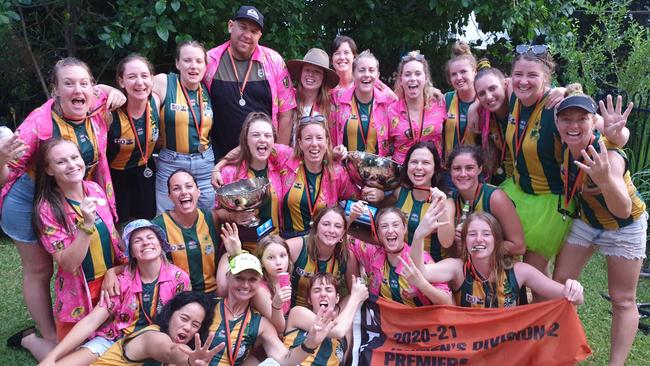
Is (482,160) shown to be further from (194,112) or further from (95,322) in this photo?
(95,322)

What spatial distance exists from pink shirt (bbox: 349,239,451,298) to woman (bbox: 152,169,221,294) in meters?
1.07

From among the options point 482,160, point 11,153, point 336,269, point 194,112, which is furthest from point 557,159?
point 11,153

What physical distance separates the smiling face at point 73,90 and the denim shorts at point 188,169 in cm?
87

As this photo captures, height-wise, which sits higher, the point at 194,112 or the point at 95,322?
the point at 194,112

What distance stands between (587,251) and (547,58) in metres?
1.43

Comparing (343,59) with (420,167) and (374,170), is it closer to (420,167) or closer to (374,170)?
(374,170)

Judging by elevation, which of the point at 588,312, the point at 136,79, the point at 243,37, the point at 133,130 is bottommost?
the point at 588,312

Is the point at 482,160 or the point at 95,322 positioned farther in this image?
the point at 482,160

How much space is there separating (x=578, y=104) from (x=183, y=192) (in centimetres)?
279

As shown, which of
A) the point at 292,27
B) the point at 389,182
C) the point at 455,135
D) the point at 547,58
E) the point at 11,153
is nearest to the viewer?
the point at 11,153

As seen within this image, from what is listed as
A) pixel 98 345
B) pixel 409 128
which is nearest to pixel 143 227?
pixel 98 345

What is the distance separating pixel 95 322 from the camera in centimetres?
437

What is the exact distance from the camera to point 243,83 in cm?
548

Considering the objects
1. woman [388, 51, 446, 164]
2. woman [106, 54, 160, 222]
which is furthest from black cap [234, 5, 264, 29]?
woman [388, 51, 446, 164]
